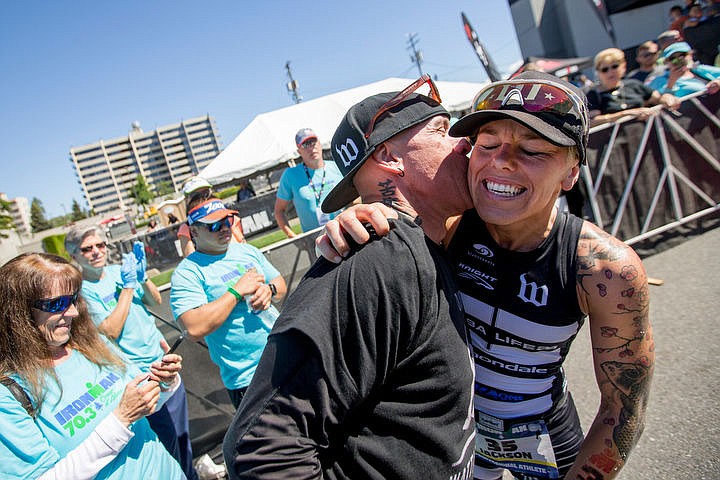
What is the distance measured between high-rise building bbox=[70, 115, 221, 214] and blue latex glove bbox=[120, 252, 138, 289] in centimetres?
18606

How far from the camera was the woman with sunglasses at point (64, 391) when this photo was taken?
1.78 meters

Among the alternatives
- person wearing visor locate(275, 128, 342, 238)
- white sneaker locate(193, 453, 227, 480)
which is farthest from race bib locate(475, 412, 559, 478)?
person wearing visor locate(275, 128, 342, 238)

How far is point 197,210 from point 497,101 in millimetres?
2463

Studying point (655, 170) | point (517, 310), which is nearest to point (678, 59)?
point (655, 170)

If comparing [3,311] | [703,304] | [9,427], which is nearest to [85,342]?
[3,311]

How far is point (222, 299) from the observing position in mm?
2967

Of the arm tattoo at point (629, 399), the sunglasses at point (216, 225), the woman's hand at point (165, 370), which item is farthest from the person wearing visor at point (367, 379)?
the sunglasses at point (216, 225)

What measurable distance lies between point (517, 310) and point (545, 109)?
0.71m

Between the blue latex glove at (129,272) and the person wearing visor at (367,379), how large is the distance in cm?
302

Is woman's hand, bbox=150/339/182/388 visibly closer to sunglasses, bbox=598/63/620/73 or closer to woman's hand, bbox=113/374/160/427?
woman's hand, bbox=113/374/160/427

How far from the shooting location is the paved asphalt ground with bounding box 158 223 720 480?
2574mm

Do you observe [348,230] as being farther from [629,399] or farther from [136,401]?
[136,401]

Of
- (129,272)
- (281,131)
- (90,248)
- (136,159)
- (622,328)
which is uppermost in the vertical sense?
(136,159)

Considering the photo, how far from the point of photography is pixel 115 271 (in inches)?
150
